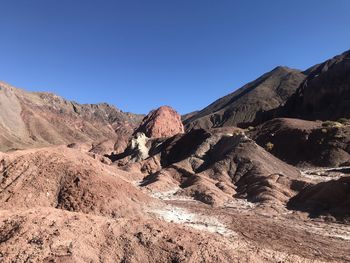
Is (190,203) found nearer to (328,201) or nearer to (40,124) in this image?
(328,201)

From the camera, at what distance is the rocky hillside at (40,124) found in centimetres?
11950

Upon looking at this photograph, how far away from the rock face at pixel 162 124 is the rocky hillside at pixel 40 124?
8.25 m

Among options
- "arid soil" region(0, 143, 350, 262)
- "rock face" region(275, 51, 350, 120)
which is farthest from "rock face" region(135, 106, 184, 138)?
"arid soil" region(0, 143, 350, 262)

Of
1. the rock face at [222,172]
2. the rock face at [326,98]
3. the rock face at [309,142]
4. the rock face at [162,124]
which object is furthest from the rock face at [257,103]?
the rock face at [222,172]

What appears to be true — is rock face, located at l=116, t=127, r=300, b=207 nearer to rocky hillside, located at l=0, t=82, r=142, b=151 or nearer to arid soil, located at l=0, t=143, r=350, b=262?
arid soil, located at l=0, t=143, r=350, b=262

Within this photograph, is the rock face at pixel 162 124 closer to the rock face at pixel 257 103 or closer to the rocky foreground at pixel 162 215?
the rock face at pixel 257 103

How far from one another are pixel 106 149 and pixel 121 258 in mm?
95491

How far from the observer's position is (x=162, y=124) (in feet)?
395

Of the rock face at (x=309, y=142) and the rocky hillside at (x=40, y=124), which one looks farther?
the rocky hillside at (x=40, y=124)

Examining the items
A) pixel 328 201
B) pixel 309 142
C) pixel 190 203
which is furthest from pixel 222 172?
pixel 309 142

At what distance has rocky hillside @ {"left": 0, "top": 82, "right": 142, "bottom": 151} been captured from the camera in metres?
120

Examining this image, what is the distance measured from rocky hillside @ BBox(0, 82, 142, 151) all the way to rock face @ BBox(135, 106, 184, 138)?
8247 millimetres

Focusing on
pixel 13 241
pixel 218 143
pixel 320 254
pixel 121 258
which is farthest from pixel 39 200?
pixel 218 143

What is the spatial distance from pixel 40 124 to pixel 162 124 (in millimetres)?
51038
